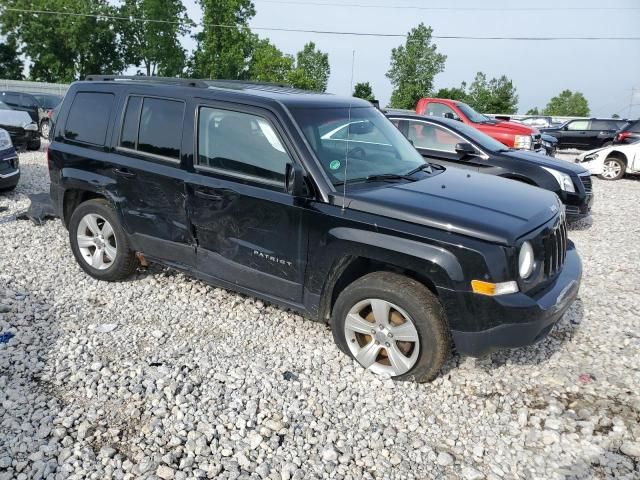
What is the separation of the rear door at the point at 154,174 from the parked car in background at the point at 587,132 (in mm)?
21354

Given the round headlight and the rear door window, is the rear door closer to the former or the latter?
the rear door window

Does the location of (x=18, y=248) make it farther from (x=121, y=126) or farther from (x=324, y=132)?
(x=324, y=132)

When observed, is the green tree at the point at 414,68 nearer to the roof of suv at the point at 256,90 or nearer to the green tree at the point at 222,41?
the green tree at the point at 222,41

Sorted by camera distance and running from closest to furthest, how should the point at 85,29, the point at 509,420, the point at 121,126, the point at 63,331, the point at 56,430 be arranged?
the point at 56,430 < the point at 509,420 < the point at 63,331 < the point at 121,126 < the point at 85,29

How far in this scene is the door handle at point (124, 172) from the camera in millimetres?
4501

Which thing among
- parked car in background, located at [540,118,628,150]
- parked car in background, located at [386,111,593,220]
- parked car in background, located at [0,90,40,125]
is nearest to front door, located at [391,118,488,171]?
parked car in background, located at [386,111,593,220]

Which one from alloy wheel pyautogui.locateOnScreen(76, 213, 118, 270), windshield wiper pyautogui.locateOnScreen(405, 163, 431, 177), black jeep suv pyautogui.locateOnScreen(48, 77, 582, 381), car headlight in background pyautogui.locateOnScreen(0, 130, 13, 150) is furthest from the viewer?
car headlight in background pyautogui.locateOnScreen(0, 130, 13, 150)

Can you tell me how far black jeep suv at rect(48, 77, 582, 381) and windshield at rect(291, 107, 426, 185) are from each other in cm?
1

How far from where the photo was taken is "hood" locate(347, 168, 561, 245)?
3168 millimetres

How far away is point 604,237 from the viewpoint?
7.66 metres

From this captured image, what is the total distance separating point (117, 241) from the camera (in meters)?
4.84

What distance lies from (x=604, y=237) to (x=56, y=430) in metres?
7.53

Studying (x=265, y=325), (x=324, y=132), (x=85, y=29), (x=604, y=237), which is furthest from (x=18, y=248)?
(x=85, y=29)

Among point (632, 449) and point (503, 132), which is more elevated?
point (503, 132)
